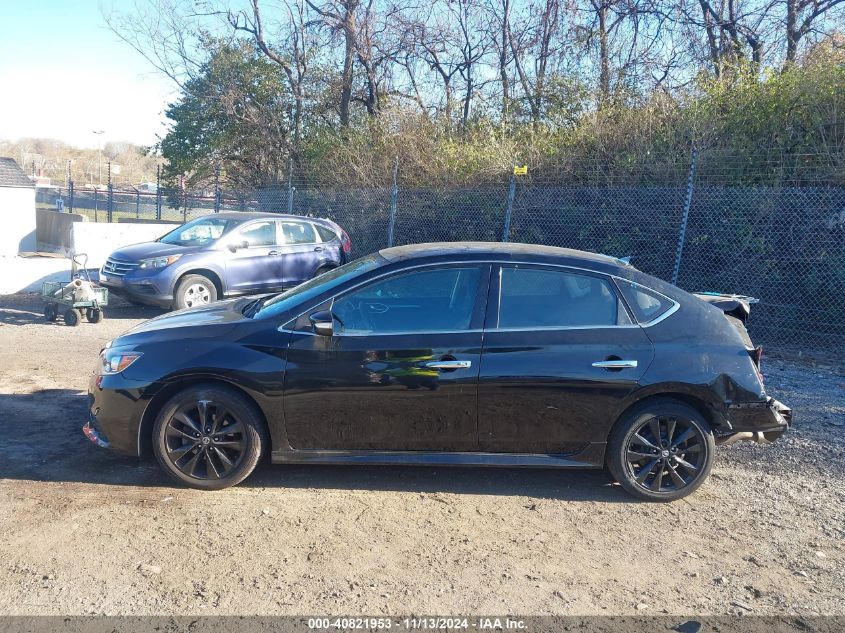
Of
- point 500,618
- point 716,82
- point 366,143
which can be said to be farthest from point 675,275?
point 366,143

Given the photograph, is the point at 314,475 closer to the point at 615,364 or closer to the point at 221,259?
the point at 615,364

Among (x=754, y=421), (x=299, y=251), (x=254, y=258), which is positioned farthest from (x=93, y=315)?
(x=754, y=421)

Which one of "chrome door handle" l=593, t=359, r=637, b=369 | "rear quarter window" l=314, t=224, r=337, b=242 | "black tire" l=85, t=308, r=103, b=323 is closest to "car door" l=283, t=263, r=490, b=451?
"chrome door handle" l=593, t=359, r=637, b=369

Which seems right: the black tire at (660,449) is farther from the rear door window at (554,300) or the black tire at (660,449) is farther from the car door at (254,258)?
the car door at (254,258)

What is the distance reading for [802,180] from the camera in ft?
32.4

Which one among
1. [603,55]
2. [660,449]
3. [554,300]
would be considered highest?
[603,55]

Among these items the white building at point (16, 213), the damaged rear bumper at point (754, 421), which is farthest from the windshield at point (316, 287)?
the white building at point (16, 213)

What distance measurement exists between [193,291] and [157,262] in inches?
26.7

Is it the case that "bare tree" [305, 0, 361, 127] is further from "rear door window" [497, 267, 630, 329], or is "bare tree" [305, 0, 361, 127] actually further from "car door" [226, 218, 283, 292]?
"rear door window" [497, 267, 630, 329]

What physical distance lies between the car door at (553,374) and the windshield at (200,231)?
7.57 metres

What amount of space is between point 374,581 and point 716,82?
36.4 ft

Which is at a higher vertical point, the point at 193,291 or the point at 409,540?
the point at 193,291

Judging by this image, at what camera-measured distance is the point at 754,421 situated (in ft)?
15.0

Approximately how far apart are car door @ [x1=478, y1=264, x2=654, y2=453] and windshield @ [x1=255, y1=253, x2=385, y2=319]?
3.19 ft
